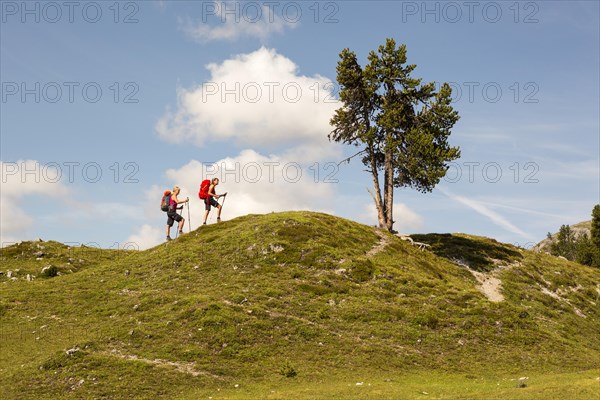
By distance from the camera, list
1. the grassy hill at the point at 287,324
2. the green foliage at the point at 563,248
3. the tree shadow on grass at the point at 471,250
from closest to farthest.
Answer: the grassy hill at the point at 287,324
the tree shadow on grass at the point at 471,250
the green foliage at the point at 563,248

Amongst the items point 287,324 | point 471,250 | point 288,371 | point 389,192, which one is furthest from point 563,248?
point 288,371

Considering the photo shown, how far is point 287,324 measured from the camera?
3173cm

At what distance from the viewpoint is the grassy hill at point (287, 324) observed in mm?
24578

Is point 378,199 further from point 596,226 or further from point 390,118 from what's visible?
point 596,226

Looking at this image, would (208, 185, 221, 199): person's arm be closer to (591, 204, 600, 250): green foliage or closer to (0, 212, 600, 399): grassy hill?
(0, 212, 600, 399): grassy hill

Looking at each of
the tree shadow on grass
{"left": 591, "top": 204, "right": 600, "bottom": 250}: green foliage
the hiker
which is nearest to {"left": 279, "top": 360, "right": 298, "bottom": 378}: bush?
the hiker

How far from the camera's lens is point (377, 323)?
1323 inches

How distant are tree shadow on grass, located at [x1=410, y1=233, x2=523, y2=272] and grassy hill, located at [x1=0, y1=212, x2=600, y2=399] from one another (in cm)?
268

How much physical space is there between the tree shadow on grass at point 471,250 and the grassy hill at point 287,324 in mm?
2683

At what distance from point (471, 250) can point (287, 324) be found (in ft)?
115

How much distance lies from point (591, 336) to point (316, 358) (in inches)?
1083

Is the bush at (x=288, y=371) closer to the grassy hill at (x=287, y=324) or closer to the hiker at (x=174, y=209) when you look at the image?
the grassy hill at (x=287, y=324)

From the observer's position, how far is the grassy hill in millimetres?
24578

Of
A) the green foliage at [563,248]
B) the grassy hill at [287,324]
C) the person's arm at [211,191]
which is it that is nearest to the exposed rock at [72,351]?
the grassy hill at [287,324]
